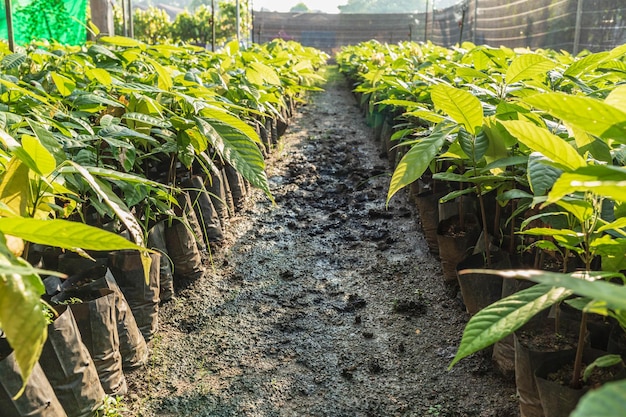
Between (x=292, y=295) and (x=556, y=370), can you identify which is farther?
(x=292, y=295)

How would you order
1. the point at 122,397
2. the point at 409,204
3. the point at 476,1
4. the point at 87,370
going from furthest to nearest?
the point at 476,1 < the point at 409,204 < the point at 122,397 < the point at 87,370

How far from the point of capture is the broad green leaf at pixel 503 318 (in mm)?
808

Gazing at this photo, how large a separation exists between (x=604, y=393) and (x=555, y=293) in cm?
48

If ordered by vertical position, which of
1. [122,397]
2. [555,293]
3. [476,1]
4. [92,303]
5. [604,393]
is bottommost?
[122,397]

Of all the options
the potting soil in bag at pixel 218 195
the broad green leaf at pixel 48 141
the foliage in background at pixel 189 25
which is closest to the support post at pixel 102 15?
the potting soil in bag at pixel 218 195

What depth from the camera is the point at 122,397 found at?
171 cm

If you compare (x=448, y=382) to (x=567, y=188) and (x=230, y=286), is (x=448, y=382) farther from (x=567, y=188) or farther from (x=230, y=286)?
(x=567, y=188)

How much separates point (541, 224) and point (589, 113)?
117 cm

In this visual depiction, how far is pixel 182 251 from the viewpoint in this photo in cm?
235

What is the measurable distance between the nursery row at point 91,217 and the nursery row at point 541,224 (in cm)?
51

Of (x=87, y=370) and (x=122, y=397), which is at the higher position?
(x=87, y=370)

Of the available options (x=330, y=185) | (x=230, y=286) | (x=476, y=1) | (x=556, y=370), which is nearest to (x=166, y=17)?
(x=476, y=1)

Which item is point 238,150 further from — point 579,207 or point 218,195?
point 218,195

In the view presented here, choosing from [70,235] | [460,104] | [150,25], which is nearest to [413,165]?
[460,104]
